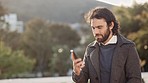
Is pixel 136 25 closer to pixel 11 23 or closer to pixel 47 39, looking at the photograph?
pixel 47 39

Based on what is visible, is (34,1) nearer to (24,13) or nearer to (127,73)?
(24,13)

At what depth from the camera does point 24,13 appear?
75.3 feet

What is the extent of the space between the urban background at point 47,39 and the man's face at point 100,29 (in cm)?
1281

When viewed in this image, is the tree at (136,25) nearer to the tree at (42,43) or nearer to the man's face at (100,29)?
the tree at (42,43)

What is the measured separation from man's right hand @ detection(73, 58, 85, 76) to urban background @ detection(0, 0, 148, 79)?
503 inches

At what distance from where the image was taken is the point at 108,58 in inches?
58.4

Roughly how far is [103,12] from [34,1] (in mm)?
23188

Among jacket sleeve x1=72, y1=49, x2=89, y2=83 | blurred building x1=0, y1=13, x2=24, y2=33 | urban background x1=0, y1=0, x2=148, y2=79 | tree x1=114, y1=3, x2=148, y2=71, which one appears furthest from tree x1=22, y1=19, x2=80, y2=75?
jacket sleeve x1=72, y1=49, x2=89, y2=83

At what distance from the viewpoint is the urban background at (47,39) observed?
15180 mm

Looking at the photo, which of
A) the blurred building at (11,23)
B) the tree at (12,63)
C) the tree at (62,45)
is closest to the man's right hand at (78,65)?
the tree at (12,63)

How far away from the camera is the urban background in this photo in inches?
598

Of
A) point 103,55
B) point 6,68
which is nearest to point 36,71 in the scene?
point 6,68

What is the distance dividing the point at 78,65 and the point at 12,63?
548 inches

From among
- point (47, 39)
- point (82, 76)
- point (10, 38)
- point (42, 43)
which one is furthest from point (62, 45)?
point (82, 76)
